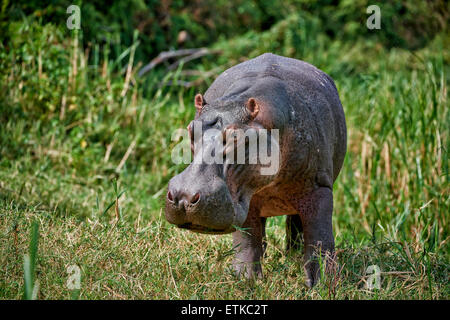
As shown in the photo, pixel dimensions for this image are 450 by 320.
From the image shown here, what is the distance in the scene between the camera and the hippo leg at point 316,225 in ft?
10.6

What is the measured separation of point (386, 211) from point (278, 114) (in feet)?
9.63

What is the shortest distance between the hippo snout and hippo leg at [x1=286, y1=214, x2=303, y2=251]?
133 centimetres

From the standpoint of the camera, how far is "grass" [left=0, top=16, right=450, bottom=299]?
10.1 ft

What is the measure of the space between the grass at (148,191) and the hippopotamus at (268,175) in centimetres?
27

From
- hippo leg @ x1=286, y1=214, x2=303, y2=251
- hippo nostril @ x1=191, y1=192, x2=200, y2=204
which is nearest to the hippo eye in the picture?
hippo nostril @ x1=191, y1=192, x2=200, y2=204

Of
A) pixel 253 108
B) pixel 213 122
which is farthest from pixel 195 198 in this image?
pixel 253 108

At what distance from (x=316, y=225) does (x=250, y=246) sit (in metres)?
0.43

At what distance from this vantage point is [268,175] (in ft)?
9.60

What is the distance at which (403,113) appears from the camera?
18.2 ft

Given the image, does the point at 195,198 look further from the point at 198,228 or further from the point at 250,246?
the point at 250,246

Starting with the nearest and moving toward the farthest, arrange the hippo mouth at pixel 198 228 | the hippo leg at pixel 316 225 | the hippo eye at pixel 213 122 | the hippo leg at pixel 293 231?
the hippo mouth at pixel 198 228 → the hippo eye at pixel 213 122 → the hippo leg at pixel 316 225 → the hippo leg at pixel 293 231

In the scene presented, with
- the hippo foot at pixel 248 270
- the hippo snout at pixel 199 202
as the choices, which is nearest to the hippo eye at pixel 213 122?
the hippo snout at pixel 199 202

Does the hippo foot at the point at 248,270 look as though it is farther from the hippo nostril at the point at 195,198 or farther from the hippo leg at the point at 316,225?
the hippo nostril at the point at 195,198

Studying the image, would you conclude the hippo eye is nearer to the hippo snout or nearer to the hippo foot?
the hippo snout
